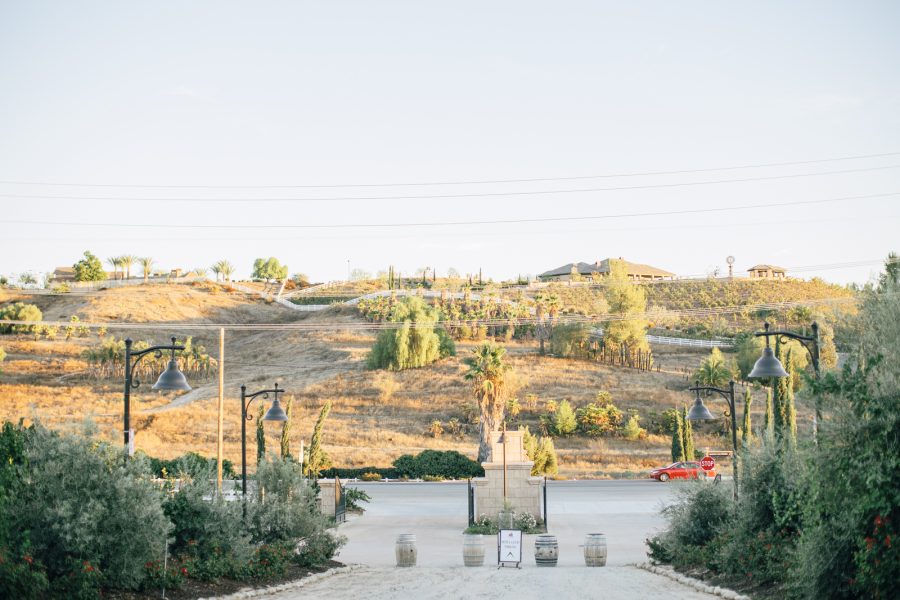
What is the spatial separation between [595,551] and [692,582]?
4597mm

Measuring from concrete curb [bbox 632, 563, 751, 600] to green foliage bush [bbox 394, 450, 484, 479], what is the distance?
1026 inches

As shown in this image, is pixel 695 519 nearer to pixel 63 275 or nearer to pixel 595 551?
pixel 595 551

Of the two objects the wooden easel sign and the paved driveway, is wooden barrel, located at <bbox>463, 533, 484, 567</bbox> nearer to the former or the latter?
the paved driveway

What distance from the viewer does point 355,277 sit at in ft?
478

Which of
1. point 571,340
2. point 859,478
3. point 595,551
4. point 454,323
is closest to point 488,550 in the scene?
point 595,551

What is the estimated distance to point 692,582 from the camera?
17.0 meters

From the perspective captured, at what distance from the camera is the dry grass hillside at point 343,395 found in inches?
2173

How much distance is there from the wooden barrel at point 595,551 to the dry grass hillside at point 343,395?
24.5m

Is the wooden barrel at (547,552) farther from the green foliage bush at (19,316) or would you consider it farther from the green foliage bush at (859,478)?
the green foliage bush at (19,316)

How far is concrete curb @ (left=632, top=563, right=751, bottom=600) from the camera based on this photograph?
15.1m

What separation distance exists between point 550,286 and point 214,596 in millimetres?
111583

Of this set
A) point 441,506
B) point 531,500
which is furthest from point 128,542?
point 441,506

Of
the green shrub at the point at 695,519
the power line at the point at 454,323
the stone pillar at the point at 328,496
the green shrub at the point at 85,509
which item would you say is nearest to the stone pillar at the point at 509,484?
the stone pillar at the point at 328,496

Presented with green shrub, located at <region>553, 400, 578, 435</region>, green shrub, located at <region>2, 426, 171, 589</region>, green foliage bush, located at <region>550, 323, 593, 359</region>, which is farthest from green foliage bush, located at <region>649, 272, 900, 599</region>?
green foliage bush, located at <region>550, 323, 593, 359</region>
